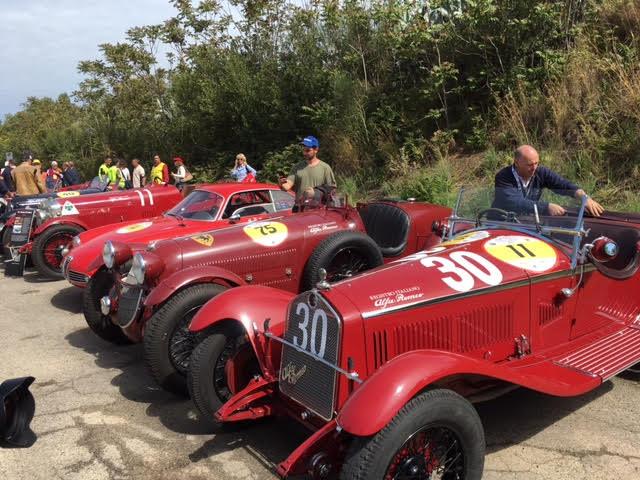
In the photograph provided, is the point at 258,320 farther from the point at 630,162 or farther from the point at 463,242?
the point at 630,162

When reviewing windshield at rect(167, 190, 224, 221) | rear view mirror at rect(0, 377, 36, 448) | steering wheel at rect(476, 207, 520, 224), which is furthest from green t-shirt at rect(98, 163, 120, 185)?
steering wheel at rect(476, 207, 520, 224)

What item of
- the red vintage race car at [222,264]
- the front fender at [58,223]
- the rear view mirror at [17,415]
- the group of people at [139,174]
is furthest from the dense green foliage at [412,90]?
the rear view mirror at [17,415]

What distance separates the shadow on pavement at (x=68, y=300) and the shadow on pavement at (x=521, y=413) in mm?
5366

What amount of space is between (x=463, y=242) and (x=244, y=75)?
13.8 metres

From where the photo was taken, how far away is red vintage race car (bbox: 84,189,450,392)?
444cm

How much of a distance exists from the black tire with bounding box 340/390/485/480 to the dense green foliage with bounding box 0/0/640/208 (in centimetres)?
623

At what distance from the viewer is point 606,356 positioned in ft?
12.5

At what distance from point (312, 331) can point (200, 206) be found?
4.56m

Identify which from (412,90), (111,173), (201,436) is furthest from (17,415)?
(111,173)

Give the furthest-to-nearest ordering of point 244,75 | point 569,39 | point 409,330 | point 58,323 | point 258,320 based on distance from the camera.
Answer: point 244,75
point 569,39
point 58,323
point 258,320
point 409,330

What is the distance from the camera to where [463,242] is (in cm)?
404

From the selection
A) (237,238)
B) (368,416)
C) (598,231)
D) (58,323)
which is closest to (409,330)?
(368,416)

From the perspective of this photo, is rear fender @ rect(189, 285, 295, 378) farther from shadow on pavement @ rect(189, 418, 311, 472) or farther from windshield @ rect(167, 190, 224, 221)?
windshield @ rect(167, 190, 224, 221)

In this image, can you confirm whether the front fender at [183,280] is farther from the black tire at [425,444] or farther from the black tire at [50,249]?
the black tire at [50,249]
